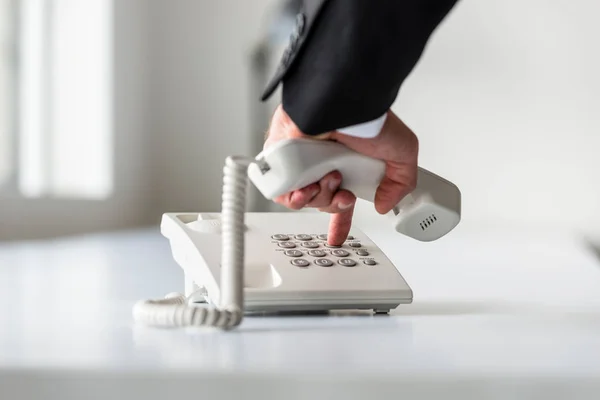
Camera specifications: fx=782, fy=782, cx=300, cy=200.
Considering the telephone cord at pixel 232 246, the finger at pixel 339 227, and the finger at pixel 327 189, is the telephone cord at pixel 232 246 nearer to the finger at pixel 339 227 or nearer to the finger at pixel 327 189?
the finger at pixel 327 189

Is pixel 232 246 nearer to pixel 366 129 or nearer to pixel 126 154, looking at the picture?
pixel 366 129

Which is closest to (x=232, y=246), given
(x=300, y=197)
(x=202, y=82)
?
(x=300, y=197)

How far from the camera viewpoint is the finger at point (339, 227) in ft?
2.58

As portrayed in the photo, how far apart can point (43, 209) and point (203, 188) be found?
86 centimetres

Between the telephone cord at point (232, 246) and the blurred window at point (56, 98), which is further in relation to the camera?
the blurred window at point (56, 98)

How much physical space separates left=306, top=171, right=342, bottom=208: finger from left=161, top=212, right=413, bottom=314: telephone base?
74 mm

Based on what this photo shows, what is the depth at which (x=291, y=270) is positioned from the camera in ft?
2.35

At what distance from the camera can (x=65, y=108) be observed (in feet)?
7.63

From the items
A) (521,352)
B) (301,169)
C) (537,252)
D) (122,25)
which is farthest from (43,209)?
(521,352)

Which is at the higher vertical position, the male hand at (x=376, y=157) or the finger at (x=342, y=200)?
the male hand at (x=376, y=157)

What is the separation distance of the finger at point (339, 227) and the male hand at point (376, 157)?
2.6 inches

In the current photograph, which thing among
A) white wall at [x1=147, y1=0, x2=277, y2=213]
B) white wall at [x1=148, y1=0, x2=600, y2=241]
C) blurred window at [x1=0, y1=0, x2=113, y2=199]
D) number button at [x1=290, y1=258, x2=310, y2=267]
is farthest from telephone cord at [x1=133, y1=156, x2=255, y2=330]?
white wall at [x1=147, y1=0, x2=277, y2=213]

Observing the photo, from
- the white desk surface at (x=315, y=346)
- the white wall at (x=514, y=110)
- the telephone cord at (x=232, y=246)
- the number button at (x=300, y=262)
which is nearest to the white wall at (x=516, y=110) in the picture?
the white wall at (x=514, y=110)

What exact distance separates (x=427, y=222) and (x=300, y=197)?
6.3 inches
